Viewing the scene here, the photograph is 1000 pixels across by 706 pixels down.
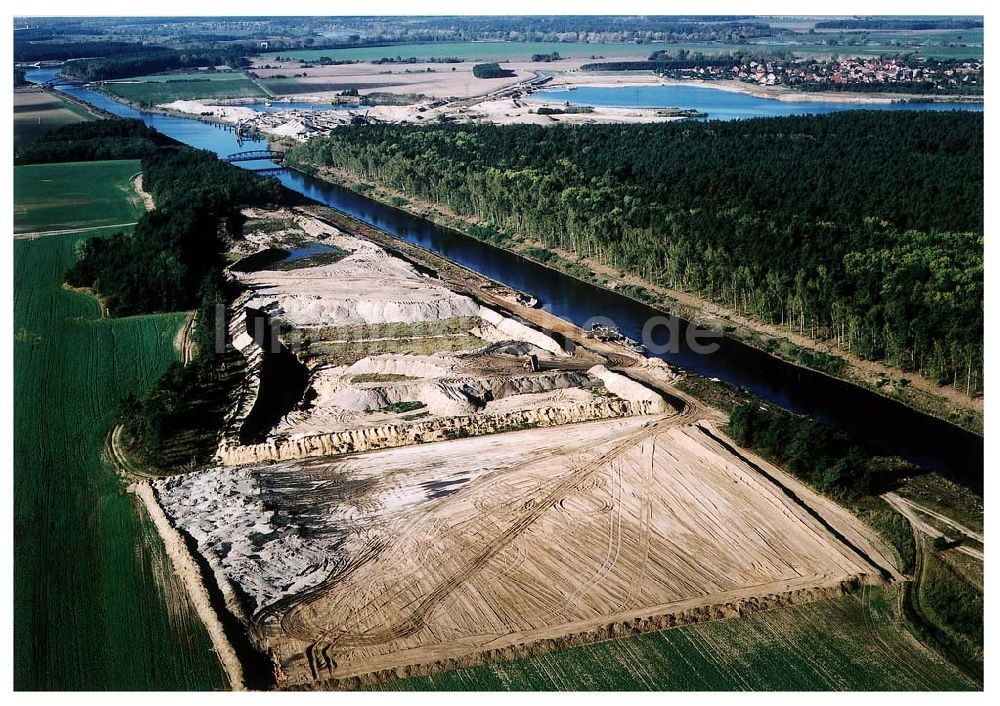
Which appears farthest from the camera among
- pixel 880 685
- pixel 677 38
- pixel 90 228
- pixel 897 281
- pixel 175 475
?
pixel 677 38

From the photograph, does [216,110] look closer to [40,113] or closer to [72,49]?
[72,49]

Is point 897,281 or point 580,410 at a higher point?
point 897,281

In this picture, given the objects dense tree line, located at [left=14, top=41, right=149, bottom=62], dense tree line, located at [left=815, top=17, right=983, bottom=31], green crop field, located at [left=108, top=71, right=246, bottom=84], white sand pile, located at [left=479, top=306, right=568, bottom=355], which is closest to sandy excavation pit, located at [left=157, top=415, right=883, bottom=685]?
white sand pile, located at [left=479, top=306, right=568, bottom=355]

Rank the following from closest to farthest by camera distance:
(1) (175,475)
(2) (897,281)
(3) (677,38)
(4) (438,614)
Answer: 1. (4) (438,614)
2. (1) (175,475)
3. (2) (897,281)
4. (3) (677,38)

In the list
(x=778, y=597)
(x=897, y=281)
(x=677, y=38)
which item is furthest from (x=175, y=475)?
(x=677, y=38)

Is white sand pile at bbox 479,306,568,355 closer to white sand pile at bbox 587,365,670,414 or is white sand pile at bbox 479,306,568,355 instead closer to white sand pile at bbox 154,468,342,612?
white sand pile at bbox 587,365,670,414

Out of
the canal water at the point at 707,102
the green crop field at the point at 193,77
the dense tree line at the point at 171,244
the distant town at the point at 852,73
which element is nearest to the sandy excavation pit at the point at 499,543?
the dense tree line at the point at 171,244

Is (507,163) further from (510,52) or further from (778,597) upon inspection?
(510,52)
